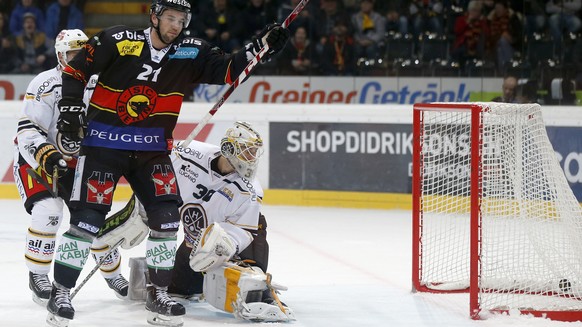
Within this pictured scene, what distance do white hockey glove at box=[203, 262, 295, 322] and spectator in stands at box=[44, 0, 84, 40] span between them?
5470mm

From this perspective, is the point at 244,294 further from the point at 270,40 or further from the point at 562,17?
the point at 562,17

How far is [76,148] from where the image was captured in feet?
13.8

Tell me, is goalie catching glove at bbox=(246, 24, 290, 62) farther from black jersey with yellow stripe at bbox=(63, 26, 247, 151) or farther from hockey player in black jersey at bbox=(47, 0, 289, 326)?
black jersey with yellow stripe at bbox=(63, 26, 247, 151)

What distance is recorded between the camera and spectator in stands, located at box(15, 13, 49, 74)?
882 centimetres

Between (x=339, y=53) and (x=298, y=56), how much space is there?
0.32m

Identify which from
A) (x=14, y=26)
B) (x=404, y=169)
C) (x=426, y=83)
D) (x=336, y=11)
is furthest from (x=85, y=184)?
(x=14, y=26)

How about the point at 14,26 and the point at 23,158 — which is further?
the point at 14,26

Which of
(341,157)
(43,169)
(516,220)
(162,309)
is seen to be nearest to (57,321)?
(162,309)

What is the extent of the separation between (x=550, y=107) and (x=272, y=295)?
12.1 ft

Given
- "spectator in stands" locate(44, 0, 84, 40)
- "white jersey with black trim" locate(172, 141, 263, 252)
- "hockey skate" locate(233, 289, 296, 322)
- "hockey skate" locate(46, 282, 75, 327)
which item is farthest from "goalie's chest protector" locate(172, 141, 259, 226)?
"spectator in stands" locate(44, 0, 84, 40)

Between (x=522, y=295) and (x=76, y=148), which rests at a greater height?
(x=76, y=148)

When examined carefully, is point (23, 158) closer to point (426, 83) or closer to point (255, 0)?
point (426, 83)

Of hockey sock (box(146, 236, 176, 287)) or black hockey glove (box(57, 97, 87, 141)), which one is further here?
hockey sock (box(146, 236, 176, 287))

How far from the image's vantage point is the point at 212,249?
3.98 m
